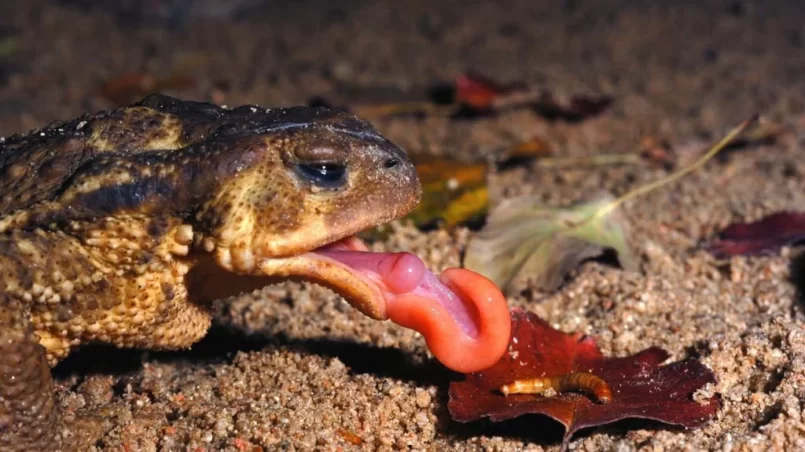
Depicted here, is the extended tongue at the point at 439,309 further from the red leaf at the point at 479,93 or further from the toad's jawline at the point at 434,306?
the red leaf at the point at 479,93

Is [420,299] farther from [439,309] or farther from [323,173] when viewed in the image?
[323,173]

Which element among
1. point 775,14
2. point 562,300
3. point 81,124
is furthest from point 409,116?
point 775,14

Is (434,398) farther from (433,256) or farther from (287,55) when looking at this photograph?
(287,55)

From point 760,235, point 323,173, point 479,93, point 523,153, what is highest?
point 479,93

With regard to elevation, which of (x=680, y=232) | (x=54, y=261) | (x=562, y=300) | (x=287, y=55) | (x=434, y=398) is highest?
(x=287, y=55)

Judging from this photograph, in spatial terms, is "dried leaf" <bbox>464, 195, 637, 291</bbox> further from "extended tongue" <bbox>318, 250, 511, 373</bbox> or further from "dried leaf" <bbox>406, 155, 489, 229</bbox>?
"extended tongue" <bbox>318, 250, 511, 373</bbox>

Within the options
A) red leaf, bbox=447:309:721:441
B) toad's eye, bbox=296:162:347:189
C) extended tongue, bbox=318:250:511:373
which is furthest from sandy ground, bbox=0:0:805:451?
toad's eye, bbox=296:162:347:189

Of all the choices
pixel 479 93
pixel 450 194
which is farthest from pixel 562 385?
pixel 479 93
